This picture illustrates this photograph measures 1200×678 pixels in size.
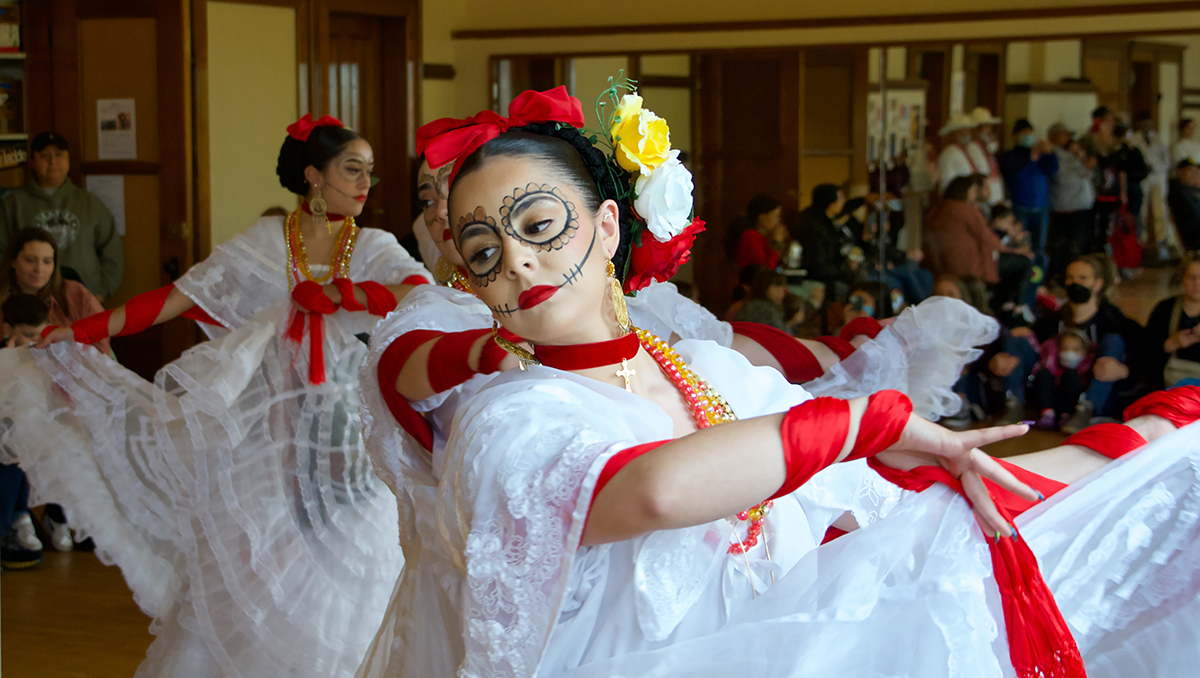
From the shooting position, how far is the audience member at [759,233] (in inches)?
239

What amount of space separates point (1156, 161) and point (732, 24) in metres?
2.34

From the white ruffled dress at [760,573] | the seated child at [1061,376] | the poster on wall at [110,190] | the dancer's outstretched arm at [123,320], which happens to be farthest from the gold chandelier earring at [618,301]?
the poster on wall at [110,190]

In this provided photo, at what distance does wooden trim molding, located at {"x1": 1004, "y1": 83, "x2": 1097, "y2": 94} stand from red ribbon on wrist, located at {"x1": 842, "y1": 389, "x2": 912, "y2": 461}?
5302 millimetres

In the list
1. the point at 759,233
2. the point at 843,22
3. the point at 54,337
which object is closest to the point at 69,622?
the point at 54,337

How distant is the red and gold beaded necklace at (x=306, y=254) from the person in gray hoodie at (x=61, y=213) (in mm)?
2215

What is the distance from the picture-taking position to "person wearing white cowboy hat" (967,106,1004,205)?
584cm

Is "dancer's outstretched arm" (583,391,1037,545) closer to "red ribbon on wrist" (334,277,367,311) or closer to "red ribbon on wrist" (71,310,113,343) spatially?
"red ribbon on wrist" (334,277,367,311)

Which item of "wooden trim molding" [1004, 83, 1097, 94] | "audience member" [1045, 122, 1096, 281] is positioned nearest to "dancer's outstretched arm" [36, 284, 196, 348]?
"audience member" [1045, 122, 1096, 281]

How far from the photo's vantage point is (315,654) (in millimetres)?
2496

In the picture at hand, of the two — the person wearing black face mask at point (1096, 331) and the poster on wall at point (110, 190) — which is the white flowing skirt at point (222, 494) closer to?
the poster on wall at point (110, 190)

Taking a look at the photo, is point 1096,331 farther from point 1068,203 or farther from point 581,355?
point 581,355

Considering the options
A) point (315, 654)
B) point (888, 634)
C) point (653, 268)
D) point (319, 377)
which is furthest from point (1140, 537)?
point (319, 377)

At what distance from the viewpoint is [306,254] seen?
124 inches

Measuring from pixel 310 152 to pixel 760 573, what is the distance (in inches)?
86.5
